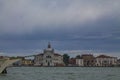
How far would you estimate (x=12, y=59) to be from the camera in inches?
4365

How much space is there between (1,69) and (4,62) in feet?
8.27

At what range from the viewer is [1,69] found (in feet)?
335

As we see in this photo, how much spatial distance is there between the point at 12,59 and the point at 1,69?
9113mm

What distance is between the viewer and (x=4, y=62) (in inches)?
4097

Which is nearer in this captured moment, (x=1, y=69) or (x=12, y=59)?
(x=1, y=69)

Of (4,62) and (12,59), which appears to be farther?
(12,59)
